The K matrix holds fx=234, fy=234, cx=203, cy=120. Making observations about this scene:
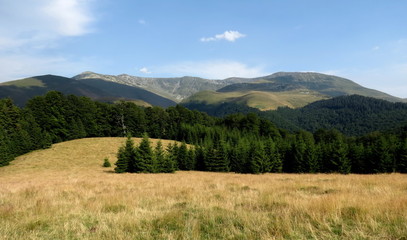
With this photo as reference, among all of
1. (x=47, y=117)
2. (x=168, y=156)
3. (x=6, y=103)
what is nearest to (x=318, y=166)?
(x=168, y=156)

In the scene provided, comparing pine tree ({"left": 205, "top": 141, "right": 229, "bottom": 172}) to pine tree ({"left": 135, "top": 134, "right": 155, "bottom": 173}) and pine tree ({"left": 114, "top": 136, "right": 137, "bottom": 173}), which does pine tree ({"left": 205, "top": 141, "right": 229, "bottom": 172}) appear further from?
pine tree ({"left": 114, "top": 136, "right": 137, "bottom": 173})

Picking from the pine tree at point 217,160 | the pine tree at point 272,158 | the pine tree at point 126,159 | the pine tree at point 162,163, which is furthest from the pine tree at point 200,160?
the pine tree at point 126,159

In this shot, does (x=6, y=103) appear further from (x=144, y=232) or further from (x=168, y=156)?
(x=144, y=232)

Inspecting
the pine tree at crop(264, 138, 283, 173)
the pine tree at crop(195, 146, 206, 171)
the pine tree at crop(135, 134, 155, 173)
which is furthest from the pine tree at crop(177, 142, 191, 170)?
the pine tree at crop(264, 138, 283, 173)

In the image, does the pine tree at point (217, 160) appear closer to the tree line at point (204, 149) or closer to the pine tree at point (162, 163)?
the tree line at point (204, 149)

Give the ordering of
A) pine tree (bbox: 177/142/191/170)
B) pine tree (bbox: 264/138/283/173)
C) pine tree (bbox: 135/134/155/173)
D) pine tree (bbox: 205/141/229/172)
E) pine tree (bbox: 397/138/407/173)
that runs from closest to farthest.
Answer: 1. pine tree (bbox: 135/134/155/173)
2. pine tree (bbox: 397/138/407/173)
3. pine tree (bbox: 177/142/191/170)
4. pine tree (bbox: 205/141/229/172)
5. pine tree (bbox: 264/138/283/173)

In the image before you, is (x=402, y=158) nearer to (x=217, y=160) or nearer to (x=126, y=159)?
(x=217, y=160)

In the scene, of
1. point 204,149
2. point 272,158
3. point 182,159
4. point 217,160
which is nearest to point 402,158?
point 272,158

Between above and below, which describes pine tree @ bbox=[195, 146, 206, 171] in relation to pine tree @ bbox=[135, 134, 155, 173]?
below

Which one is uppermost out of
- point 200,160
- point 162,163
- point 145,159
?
point 145,159

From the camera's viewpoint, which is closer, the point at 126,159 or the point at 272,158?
the point at 126,159

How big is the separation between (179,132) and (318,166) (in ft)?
199

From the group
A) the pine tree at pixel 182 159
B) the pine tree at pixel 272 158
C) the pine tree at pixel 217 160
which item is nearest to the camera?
the pine tree at pixel 182 159

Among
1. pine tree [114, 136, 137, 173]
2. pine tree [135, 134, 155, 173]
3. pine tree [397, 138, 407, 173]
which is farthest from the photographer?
pine tree [397, 138, 407, 173]
